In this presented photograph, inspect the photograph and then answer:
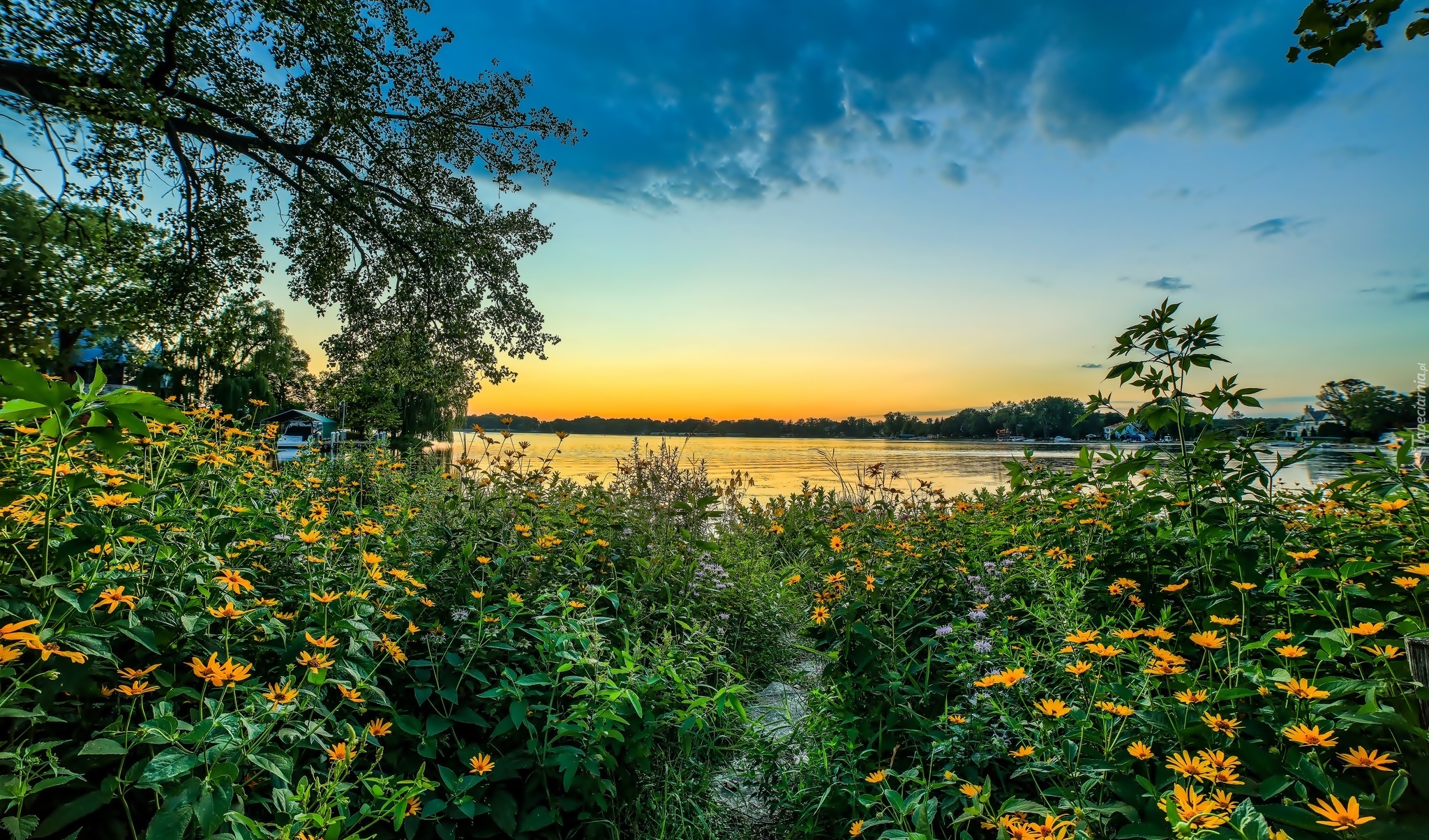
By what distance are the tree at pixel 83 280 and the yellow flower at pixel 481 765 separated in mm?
9564

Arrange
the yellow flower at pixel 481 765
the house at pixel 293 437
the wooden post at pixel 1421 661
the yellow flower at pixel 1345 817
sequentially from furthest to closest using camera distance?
the house at pixel 293 437
the yellow flower at pixel 481 765
the wooden post at pixel 1421 661
the yellow flower at pixel 1345 817

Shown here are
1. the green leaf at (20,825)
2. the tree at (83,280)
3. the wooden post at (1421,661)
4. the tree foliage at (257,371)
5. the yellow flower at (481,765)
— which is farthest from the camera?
the tree foliage at (257,371)

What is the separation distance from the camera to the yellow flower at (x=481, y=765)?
4.99 ft

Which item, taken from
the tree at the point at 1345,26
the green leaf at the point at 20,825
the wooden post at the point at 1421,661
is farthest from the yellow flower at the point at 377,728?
the tree at the point at 1345,26

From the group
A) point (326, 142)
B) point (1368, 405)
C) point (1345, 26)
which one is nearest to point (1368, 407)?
point (1368, 405)

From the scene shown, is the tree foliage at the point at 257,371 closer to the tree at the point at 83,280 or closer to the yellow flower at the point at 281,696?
the tree at the point at 83,280

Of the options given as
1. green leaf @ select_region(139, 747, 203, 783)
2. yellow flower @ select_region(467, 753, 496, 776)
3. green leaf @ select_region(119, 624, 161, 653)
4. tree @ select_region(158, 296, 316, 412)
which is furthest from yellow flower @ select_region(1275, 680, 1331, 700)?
tree @ select_region(158, 296, 316, 412)

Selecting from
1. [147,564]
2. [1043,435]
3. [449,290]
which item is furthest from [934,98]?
[1043,435]

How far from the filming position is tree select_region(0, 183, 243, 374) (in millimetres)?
7945

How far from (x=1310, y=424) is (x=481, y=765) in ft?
12.7

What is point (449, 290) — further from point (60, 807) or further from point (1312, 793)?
point (1312, 793)

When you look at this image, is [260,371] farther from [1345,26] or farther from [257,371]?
[1345,26]

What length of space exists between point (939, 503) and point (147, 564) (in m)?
3.62

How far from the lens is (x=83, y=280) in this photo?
10711 millimetres
